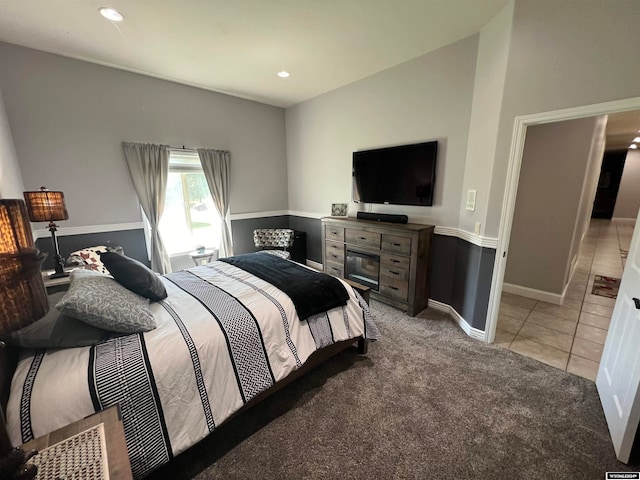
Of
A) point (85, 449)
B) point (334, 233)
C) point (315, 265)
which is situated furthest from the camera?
point (315, 265)

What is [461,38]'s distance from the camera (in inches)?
101

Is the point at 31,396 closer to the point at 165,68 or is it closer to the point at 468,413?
the point at 468,413

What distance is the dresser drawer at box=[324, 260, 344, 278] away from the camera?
375cm

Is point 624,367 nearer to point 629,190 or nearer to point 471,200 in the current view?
point 471,200

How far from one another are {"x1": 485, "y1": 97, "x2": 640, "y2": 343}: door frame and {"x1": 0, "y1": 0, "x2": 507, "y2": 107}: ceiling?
3.26 ft

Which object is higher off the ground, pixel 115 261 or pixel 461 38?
pixel 461 38

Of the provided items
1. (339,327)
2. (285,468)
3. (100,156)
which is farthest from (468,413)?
(100,156)

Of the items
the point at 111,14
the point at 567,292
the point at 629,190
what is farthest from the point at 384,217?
the point at 629,190

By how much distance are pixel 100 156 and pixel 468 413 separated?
14.5 feet

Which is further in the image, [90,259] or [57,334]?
[90,259]

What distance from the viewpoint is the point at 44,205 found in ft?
7.21

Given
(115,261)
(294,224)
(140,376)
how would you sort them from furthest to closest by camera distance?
(294,224), (115,261), (140,376)

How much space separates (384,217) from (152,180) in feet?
9.99

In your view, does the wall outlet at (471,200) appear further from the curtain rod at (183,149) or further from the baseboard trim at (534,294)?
the curtain rod at (183,149)
